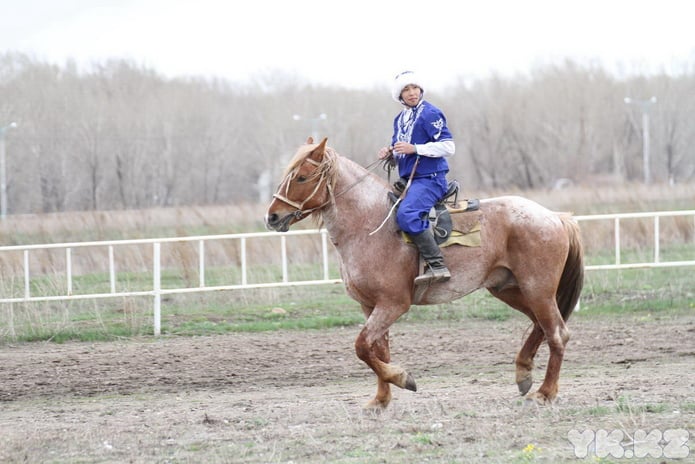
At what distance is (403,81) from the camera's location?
7754mm

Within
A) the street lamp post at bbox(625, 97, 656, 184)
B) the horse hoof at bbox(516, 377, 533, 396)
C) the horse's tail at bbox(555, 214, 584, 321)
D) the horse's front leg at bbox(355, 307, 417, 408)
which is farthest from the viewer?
the street lamp post at bbox(625, 97, 656, 184)

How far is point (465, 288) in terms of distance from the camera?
7941mm

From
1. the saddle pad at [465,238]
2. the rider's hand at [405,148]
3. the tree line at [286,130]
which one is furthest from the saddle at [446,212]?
the tree line at [286,130]

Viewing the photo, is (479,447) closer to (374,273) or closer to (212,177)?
(374,273)

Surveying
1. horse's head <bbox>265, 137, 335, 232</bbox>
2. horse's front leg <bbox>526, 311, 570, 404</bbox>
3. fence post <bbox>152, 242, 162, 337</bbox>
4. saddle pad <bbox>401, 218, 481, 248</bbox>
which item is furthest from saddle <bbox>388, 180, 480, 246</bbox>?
fence post <bbox>152, 242, 162, 337</bbox>

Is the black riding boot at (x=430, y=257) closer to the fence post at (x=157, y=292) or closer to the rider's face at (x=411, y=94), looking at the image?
the rider's face at (x=411, y=94)

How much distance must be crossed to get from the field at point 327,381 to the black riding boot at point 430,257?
1.00 metres

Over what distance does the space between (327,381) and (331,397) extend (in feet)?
3.41

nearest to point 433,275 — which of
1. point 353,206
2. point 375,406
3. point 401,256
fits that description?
point 401,256

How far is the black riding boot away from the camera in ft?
24.9

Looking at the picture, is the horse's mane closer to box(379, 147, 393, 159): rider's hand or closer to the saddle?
box(379, 147, 393, 159): rider's hand

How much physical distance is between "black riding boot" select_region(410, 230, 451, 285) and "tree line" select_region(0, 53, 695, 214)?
31682mm

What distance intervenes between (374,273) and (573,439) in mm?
2086

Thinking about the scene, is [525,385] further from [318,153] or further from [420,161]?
[318,153]
